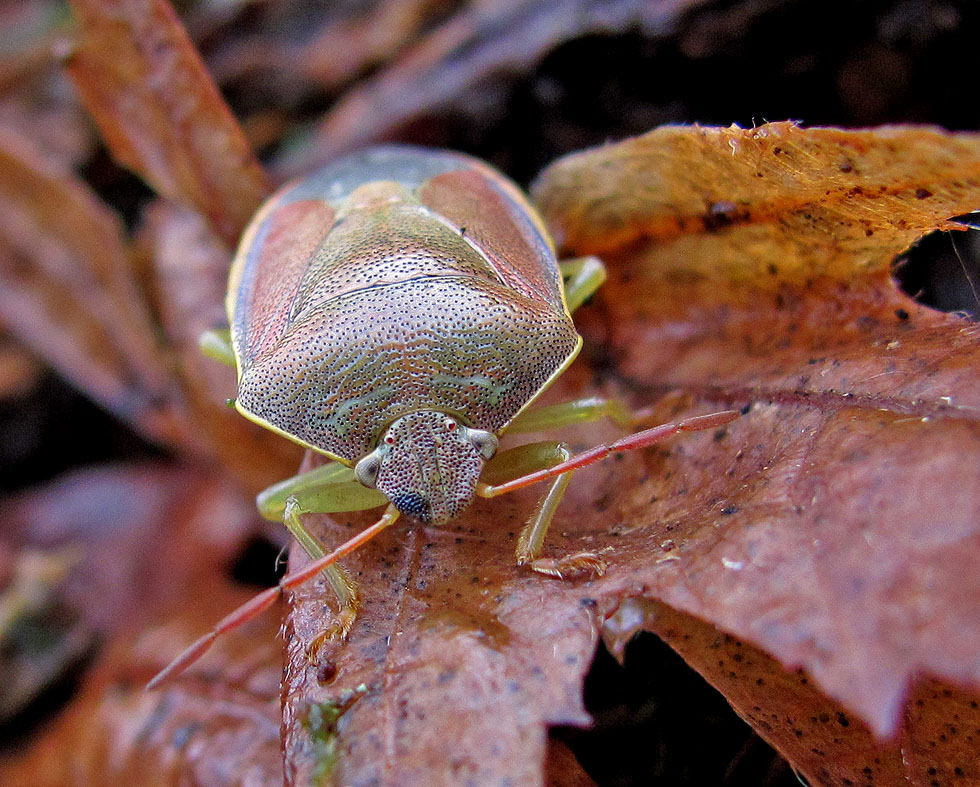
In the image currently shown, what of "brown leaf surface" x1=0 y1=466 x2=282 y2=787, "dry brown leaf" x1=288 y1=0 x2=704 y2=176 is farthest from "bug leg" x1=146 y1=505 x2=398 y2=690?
"dry brown leaf" x1=288 y1=0 x2=704 y2=176

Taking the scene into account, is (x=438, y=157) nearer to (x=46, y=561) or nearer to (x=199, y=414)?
(x=199, y=414)

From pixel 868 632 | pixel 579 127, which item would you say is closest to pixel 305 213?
pixel 579 127

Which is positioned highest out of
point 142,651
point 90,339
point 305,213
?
point 305,213

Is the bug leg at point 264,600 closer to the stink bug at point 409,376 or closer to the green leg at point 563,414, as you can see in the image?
the stink bug at point 409,376

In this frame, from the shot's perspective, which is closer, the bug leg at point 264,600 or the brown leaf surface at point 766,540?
the brown leaf surface at point 766,540

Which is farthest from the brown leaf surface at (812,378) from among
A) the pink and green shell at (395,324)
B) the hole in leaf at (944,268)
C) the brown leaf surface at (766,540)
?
the hole in leaf at (944,268)

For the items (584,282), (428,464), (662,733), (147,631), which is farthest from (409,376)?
(147,631)

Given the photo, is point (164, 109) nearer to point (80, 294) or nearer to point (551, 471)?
point (80, 294)
